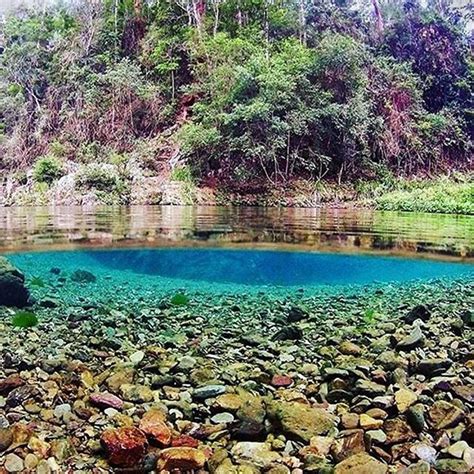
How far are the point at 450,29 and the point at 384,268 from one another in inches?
930

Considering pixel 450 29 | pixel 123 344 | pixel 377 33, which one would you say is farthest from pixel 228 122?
pixel 123 344

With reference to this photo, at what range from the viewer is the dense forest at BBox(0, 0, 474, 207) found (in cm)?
2291

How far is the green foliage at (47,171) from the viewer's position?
81.8ft

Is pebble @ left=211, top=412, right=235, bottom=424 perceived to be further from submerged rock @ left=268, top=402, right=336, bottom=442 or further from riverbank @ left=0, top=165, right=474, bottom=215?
riverbank @ left=0, top=165, right=474, bottom=215

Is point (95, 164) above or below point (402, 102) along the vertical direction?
below

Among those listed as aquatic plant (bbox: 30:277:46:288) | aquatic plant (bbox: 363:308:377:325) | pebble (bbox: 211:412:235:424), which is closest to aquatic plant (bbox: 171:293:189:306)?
aquatic plant (bbox: 363:308:377:325)

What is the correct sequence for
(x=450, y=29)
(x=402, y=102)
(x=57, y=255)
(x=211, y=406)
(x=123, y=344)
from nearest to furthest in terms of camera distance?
(x=211, y=406), (x=123, y=344), (x=57, y=255), (x=402, y=102), (x=450, y=29)

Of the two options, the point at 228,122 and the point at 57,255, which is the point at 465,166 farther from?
the point at 57,255

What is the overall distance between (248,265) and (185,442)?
297 inches

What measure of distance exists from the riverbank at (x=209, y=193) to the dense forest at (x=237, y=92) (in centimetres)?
26

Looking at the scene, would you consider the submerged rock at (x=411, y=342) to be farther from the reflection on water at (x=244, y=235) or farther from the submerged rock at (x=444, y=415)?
the reflection on water at (x=244, y=235)

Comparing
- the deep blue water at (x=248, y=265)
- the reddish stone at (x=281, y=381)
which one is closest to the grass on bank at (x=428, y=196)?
the deep blue water at (x=248, y=265)

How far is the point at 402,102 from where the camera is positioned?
26.7 m

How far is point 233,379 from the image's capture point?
10.1 ft
